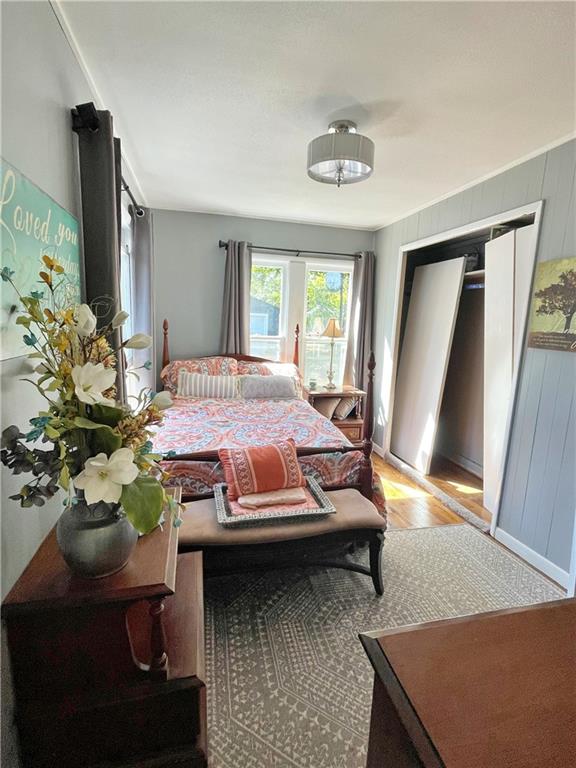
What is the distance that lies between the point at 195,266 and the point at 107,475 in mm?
3408

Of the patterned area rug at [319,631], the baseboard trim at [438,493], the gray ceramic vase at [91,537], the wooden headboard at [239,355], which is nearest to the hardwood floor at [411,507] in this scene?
the baseboard trim at [438,493]

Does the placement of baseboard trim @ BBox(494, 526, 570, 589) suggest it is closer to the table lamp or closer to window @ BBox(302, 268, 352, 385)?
the table lamp

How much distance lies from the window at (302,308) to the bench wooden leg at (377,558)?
2.60 meters

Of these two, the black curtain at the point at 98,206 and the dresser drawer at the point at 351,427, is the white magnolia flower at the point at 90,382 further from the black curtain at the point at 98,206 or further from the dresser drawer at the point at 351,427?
the dresser drawer at the point at 351,427

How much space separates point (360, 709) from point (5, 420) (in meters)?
1.61

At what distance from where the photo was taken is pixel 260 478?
6.51 feet

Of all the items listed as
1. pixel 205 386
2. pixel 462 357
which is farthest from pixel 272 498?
pixel 462 357

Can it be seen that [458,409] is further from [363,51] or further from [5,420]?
[5,420]

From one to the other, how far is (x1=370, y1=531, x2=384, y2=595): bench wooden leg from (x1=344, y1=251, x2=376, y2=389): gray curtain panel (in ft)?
8.26

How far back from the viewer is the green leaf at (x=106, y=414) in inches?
36.4

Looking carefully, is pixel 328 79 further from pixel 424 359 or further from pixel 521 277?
pixel 424 359

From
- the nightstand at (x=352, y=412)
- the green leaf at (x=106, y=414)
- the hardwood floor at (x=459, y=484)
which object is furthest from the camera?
the nightstand at (x=352, y=412)

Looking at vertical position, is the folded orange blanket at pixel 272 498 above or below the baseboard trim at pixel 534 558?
above

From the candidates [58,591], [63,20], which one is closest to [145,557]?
[58,591]
